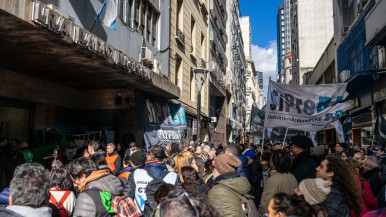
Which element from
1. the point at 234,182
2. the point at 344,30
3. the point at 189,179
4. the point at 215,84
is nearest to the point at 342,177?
the point at 234,182

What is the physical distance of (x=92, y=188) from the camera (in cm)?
391

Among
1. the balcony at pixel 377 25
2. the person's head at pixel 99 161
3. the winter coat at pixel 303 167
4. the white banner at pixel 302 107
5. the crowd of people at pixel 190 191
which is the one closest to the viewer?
the crowd of people at pixel 190 191

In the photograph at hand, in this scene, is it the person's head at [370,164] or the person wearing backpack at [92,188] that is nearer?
the person wearing backpack at [92,188]

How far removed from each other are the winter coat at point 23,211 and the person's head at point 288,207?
1.86 m

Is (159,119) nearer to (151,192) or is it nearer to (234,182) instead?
(151,192)

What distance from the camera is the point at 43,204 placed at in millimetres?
2967

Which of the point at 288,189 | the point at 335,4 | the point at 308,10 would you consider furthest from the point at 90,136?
the point at 308,10

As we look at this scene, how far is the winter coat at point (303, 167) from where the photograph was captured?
213 inches

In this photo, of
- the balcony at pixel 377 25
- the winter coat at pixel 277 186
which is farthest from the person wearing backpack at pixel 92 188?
the balcony at pixel 377 25

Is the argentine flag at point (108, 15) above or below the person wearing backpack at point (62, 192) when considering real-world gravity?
above

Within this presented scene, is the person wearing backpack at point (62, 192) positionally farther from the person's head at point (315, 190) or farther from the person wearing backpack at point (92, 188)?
the person's head at point (315, 190)

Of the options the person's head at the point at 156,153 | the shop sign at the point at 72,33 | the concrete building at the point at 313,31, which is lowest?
the person's head at the point at 156,153

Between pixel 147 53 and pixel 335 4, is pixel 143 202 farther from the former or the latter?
pixel 335 4

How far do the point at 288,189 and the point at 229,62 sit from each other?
1703 inches
